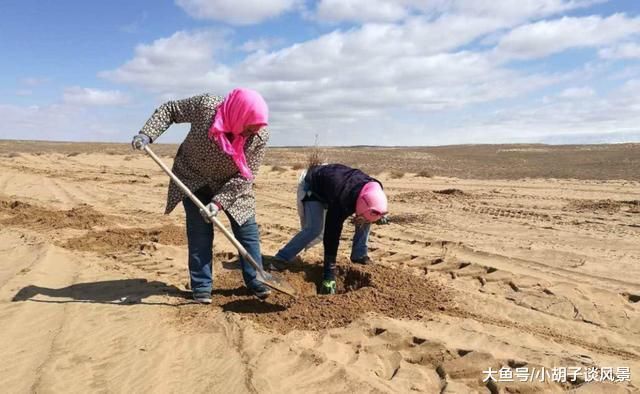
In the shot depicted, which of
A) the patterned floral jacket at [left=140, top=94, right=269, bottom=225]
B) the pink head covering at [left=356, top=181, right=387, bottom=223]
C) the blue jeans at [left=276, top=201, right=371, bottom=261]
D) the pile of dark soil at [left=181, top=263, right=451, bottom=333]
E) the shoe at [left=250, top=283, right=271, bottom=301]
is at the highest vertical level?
the patterned floral jacket at [left=140, top=94, right=269, bottom=225]

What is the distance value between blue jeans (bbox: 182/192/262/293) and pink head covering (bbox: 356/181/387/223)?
895 millimetres

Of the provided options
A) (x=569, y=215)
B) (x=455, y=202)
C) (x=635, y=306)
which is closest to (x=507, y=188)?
(x=455, y=202)

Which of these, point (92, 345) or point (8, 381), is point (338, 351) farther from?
point (8, 381)

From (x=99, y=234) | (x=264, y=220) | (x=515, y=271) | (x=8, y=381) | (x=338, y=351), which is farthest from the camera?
(x=264, y=220)

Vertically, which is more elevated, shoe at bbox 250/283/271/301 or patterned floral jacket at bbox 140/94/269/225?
patterned floral jacket at bbox 140/94/269/225

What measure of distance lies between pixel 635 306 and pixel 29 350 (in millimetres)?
4643

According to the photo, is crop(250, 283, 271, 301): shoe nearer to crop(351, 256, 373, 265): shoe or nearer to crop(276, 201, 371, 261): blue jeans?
crop(276, 201, 371, 261): blue jeans

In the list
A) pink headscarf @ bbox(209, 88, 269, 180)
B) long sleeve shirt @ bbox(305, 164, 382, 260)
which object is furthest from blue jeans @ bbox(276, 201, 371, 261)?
pink headscarf @ bbox(209, 88, 269, 180)

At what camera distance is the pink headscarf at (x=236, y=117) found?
156 inches

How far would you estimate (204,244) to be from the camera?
444cm

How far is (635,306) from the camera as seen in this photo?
455 cm

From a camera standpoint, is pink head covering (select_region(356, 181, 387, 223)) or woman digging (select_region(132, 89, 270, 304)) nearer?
woman digging (select_region(132, 89, 270, 304))

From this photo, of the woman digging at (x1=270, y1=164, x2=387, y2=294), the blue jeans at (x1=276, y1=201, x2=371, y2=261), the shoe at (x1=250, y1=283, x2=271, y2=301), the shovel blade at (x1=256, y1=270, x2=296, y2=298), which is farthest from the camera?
the blue jeans at (x1=276, y1=201, x2=371, y2=261)

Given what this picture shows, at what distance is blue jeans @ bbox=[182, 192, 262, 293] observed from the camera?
4.39 metres
